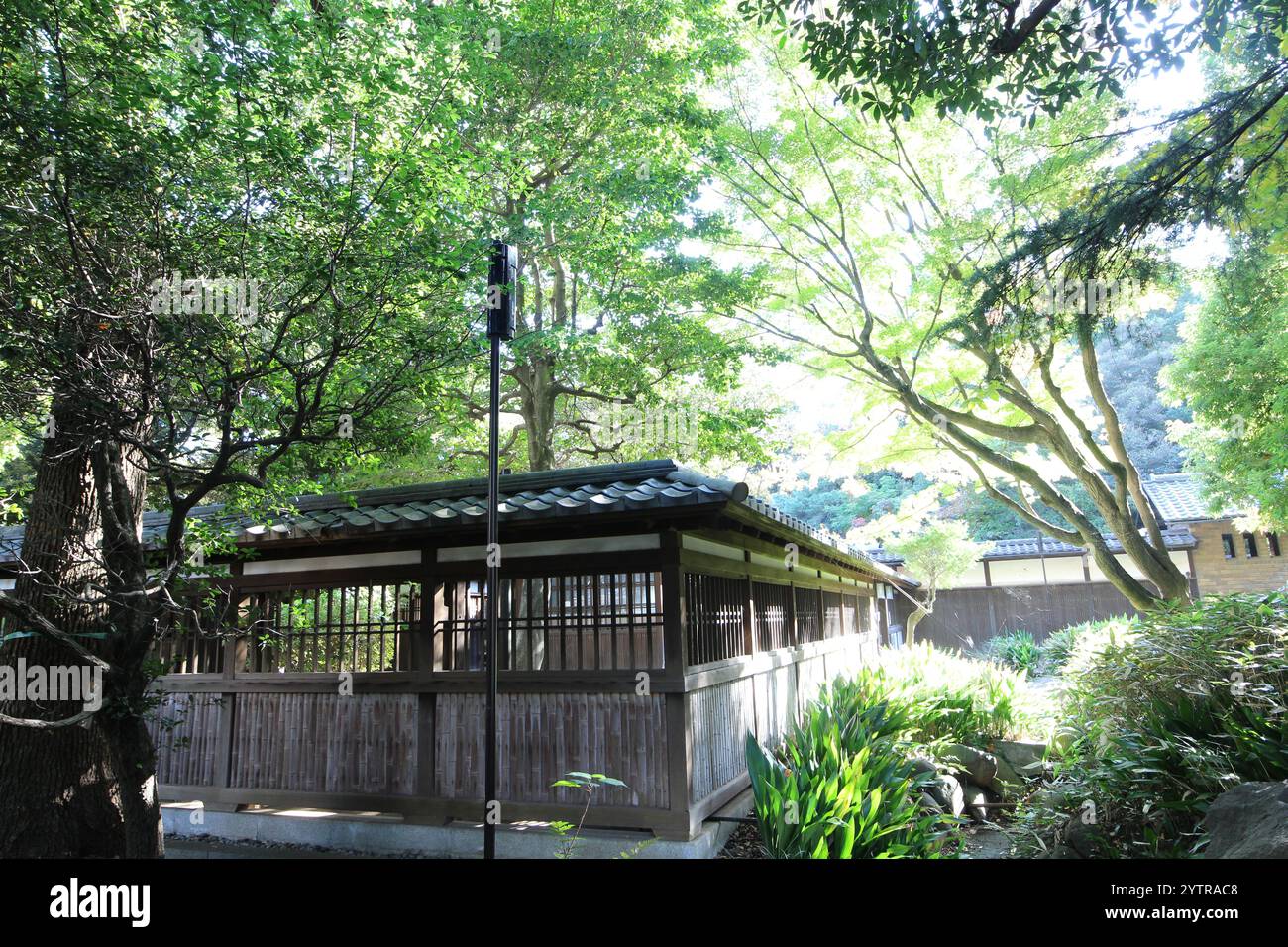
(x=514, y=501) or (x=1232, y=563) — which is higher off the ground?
(x=514, y=501)

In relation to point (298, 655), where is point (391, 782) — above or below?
below

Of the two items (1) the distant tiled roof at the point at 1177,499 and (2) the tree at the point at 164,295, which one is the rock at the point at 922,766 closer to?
(2) the tree at the point at 164,295

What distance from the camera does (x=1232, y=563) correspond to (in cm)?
2245

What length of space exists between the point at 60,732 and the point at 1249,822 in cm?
730

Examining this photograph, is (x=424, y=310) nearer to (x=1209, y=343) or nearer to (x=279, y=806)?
(x=279, y=806)

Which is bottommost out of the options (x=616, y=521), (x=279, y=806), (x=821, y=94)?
(x=279, y=806)

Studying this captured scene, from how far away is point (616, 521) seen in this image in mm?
6281

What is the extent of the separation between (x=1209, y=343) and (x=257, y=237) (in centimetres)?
1436

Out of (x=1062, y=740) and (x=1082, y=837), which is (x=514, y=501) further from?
(x=1062, y=740)

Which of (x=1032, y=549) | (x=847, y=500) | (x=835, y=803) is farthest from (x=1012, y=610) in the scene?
(x=835, y=803)

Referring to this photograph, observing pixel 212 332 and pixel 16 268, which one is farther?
pixel 212 332

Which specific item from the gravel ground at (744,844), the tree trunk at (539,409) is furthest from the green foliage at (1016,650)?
the gravel ground at (744,844)

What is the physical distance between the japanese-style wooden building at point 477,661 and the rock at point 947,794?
A: 6.30 ft

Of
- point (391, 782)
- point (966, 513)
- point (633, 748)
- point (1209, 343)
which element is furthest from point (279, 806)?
point (966, 513)
